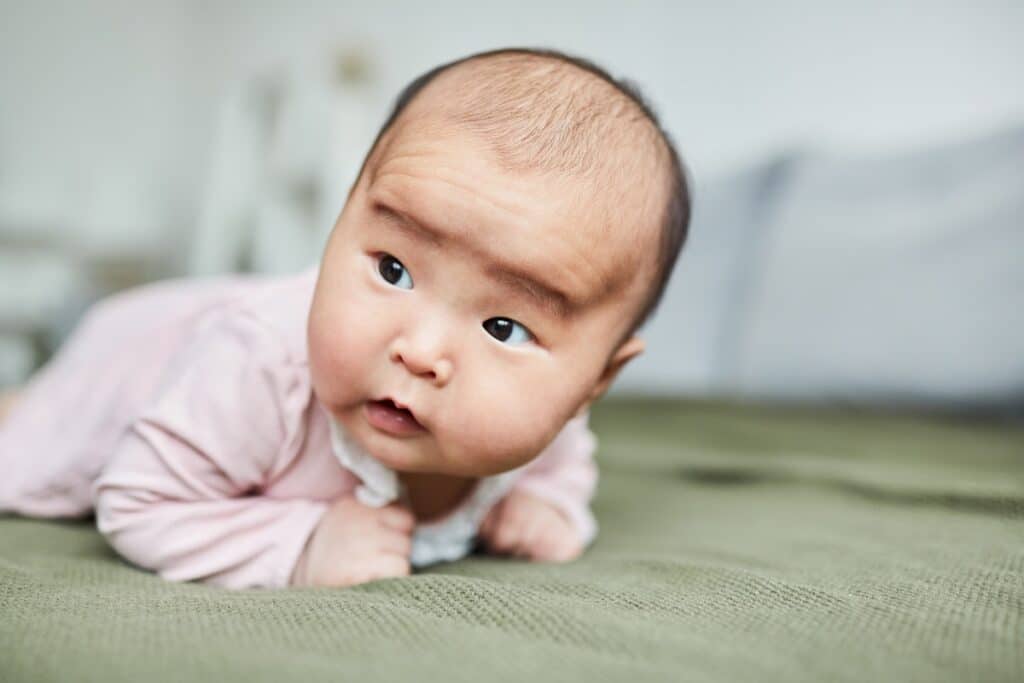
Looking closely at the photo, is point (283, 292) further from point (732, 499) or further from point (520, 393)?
point (732, 499)

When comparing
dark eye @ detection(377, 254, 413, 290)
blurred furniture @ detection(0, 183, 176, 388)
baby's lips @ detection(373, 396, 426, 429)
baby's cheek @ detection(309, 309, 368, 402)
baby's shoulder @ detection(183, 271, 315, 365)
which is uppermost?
dark eye @ detection(377, 254, 413, 290)

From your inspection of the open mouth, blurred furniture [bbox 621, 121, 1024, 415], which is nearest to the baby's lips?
the open mouth

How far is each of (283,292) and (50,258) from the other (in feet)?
8.86

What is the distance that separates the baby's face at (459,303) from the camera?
2.14 ft

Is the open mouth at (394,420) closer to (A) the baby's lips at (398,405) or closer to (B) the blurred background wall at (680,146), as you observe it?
(A) the baby's lips at (398,405)

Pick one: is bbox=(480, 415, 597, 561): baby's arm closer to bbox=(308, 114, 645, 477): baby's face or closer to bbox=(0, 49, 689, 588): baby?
bbox=(0, 49, 689, 588): baby

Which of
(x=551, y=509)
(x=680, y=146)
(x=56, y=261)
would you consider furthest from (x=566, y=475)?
(x=56, y=261)

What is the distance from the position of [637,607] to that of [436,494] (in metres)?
0.29

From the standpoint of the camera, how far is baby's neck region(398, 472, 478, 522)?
0.85 m

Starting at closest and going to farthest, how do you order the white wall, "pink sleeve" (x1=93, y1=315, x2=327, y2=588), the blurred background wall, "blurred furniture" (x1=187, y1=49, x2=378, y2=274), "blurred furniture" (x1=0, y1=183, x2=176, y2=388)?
"pink sleeve" (x1=93, y1=315, x2=327, y2=588)
the blurred background wall
the white wall
"blurred furniture" (x1=0, y1=183, x2=176, y2=388)
"blurred furniture" (x1=187, y1=49, x2=378, y2=274)

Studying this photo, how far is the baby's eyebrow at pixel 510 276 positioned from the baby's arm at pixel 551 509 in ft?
0.58

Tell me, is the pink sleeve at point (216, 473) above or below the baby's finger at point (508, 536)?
above

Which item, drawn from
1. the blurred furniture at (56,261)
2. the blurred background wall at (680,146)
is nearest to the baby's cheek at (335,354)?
the blurred background wall at (680,146)

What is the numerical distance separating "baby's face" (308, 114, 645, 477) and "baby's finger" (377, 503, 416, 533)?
0.32 ft
